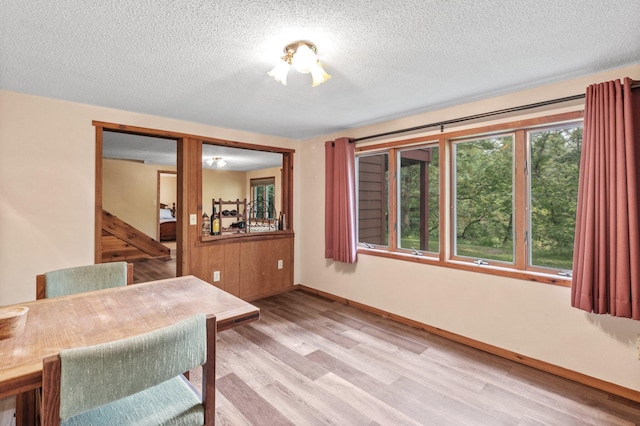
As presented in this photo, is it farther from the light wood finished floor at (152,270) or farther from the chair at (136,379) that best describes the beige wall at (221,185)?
the chair at (136,379)

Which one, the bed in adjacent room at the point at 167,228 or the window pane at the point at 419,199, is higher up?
the window pane at the point at 419,199

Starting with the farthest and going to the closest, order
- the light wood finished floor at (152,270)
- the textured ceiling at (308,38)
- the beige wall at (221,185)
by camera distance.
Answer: the beige wall at (221,185) < the light wood finished floor at (152,270) < the textured ceiling at (308,38)

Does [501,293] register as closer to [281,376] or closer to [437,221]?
[437,221]

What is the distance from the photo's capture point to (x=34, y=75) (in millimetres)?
2119

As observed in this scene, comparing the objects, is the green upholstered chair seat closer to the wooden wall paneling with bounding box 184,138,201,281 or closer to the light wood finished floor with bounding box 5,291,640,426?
the light wood finished floor with bounding box 5,291,640,426

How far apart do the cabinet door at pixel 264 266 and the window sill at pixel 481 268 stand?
1345mm

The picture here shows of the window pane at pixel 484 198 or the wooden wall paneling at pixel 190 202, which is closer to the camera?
the window pane at pixel 484 198

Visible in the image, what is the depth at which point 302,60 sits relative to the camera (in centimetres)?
167

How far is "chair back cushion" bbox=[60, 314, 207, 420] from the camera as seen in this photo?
0.84 m

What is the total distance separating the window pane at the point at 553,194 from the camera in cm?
232

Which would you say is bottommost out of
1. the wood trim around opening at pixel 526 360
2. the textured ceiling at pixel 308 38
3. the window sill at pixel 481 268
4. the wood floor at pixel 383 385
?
the wood floor at pixel 383 385

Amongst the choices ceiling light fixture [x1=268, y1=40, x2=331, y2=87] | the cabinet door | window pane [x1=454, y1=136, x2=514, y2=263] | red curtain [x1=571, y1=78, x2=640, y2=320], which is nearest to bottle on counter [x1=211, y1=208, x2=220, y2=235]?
the cabinet door

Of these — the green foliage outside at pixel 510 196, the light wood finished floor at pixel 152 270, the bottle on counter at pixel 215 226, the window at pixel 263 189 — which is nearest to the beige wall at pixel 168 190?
the window at pixel 263 189

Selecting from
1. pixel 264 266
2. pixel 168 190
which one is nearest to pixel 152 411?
pixel 264 266
